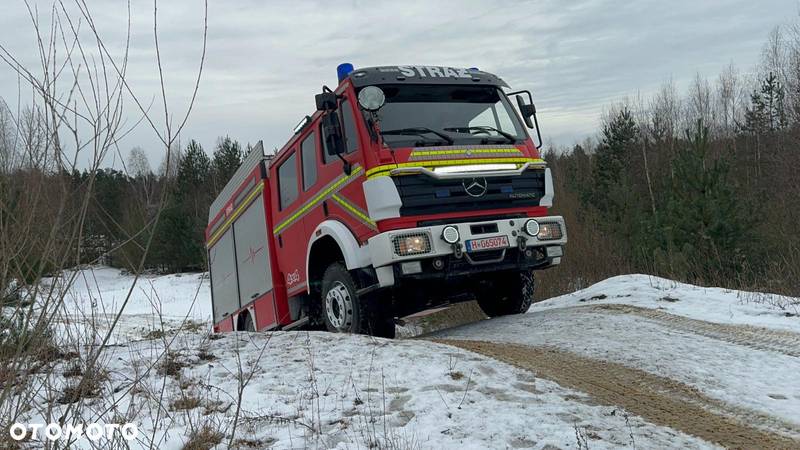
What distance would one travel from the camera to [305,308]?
7.57 metres

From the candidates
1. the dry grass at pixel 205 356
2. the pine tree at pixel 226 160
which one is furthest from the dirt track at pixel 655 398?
the pine tree at pixel 226 160

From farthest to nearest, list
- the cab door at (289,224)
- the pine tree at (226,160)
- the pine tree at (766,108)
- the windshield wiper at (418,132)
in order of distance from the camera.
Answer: the pine tree at (226,160), the pine tree at (766,108), the cab door at (289,224), the windshield wiper at (418,132)

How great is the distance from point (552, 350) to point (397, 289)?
1845 mm

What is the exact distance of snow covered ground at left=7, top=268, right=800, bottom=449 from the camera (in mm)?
3393

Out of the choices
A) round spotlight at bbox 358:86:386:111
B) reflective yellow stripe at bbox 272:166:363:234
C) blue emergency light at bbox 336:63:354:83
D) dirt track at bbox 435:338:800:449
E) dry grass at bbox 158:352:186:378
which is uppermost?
blue emergency light at bbox 336:63:354:83

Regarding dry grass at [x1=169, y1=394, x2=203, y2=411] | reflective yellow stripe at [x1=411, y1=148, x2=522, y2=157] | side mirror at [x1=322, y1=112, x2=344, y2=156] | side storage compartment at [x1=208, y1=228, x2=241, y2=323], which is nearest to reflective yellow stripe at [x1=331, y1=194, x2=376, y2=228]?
side mirror at [x1=322, y1=112, x2=344, y2=156]

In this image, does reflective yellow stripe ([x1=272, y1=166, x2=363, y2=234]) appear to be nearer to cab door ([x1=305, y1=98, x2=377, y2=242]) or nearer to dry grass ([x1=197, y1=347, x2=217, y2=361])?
cab door ([x1=305, y1=98, x2=377, y2=242])

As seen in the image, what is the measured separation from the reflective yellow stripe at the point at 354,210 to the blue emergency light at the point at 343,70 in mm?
1243

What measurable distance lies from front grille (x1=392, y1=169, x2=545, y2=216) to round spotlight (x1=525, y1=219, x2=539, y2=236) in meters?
0.22

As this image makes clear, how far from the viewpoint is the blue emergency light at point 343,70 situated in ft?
21.9

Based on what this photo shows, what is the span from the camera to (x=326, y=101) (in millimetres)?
6246

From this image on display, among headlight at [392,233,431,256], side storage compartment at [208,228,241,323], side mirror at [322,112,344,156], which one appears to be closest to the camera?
headlight at [392,233,431,256]

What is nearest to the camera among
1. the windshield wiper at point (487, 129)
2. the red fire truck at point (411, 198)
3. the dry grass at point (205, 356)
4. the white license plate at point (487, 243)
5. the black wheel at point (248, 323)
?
the dry grass at point (205, 356)

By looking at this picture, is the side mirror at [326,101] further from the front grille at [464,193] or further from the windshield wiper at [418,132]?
the front grille at [464,193]
